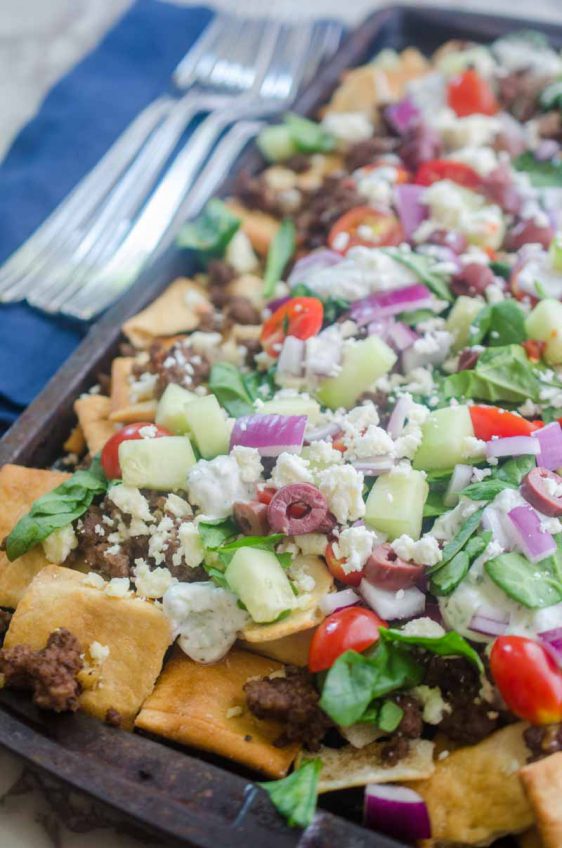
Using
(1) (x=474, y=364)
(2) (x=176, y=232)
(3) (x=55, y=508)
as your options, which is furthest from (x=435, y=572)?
(2) (x=176, y=232)

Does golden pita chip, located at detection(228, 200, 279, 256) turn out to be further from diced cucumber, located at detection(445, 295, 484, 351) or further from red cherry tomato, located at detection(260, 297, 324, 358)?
diced cucumber, located at detection(445, 295, 484, 351)

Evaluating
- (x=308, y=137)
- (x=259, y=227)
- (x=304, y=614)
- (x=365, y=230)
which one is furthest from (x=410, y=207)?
(x=304, y=614)

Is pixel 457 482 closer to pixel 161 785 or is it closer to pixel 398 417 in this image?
pixel 398 417

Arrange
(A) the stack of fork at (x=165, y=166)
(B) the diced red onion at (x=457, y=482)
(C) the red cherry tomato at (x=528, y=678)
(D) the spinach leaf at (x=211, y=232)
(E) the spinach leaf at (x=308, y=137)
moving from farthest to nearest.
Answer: (E) the spinach leaf at (x=308, y=137)
(A) the stack of fork at (x=165, y=166)
(D) the spinach leaf at (x=211, y=232)
(B) the diced red onion at (x=457, y=482)
(C) the red cherry tomato at (x=528, y=678)

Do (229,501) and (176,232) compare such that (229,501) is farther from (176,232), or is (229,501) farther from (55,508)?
(176,232)

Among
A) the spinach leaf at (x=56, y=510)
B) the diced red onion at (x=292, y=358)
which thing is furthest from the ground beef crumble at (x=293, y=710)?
the diced red onion at (x=292, y=358)

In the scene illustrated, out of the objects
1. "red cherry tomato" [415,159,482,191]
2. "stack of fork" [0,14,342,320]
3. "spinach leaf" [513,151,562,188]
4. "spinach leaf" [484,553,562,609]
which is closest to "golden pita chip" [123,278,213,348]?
"stack of fork" [0,14,342,320]

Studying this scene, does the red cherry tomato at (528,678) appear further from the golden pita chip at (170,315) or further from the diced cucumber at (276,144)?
the diced cucumber at (276,144)
